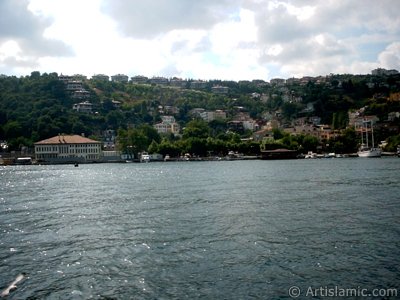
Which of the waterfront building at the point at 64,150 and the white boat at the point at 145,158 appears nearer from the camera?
the white boat at the point at 145,158

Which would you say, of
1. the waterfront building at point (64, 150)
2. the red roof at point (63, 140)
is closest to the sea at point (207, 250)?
the waterfront building at point (64, 150)

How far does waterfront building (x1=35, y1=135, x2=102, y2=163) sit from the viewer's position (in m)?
164

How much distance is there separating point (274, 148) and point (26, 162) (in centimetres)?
8491

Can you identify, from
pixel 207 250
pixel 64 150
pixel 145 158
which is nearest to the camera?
pixel 207 250

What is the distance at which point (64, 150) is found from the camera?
16588 cm

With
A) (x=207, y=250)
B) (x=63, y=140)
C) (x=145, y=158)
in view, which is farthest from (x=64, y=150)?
(x=207, y=250)

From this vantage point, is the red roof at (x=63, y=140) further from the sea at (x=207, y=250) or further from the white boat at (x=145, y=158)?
the sea at (x=207, y=250)

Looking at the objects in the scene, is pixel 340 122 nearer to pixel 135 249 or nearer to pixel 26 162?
pixel 26 162

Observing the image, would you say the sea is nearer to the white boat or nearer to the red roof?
the white boat

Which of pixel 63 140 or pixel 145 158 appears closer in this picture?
pixel 145 158

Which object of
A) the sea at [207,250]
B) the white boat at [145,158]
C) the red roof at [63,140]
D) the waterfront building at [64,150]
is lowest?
the sea at [207,250]

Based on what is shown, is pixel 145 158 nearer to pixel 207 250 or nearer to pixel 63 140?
pixel 63 140

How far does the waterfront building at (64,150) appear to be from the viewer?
164 meters

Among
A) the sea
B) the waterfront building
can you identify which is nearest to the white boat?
the waterfront building
